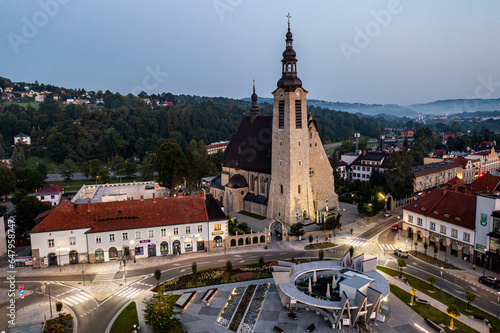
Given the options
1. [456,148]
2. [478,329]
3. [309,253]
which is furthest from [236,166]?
[456,148]

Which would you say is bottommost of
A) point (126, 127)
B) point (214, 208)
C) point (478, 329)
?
point (478, 329)

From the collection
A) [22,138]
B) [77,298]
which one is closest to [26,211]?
[77,298]

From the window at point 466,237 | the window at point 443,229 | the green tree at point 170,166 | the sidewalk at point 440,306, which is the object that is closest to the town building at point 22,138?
the green tree at point 170,166

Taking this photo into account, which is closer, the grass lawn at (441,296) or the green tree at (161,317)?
the green tree at (161,317)

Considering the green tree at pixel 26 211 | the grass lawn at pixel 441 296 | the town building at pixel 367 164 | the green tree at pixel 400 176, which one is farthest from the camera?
the town building at pixel 367 164

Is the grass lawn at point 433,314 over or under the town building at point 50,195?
under

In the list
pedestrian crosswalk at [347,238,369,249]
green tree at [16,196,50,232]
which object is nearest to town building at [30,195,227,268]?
green tree at [16,196,50,232]

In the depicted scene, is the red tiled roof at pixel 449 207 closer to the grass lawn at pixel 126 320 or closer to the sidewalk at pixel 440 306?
the sidewalk at pixel 440 306

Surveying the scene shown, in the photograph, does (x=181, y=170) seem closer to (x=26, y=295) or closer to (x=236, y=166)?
(x=236, y=166)
